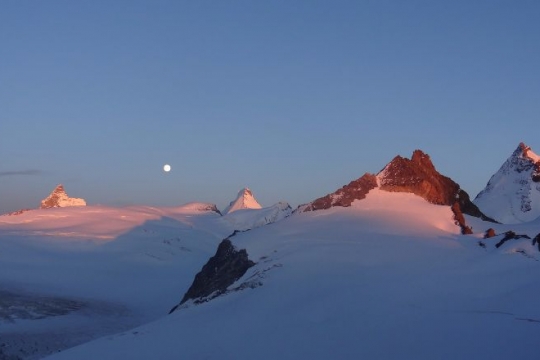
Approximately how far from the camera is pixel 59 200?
160250 millimetres

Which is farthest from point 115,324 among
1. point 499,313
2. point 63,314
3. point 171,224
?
point 171,224

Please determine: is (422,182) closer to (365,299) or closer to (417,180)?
(417,180)

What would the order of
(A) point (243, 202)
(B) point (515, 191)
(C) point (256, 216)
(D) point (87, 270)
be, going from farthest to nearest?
(A) point (243, 202)
(C) point (256, 216)
(B) point (515, 191)
(D) point (87, 270)

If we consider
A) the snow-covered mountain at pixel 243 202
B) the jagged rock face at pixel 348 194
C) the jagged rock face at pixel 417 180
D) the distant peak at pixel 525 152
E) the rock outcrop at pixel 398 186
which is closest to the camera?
the jagged rock face at pixel 348 194

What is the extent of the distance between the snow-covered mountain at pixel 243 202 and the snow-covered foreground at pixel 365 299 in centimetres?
12409

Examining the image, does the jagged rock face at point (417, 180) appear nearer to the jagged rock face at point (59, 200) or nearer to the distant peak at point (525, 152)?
the distant peak at point (525, 152)

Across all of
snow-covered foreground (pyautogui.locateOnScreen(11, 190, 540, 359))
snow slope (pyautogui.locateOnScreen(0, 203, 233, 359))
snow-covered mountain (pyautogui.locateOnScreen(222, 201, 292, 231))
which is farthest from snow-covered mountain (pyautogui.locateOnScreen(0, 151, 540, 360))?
snow-covered mountain (pyautogui.locateOnScreen(222, 201, 292, 231))

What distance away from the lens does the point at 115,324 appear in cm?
3247

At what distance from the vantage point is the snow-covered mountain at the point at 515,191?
75750 millimetres

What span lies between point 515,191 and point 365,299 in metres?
73.8

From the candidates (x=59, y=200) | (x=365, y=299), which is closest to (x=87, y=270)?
(x=365, y=299)

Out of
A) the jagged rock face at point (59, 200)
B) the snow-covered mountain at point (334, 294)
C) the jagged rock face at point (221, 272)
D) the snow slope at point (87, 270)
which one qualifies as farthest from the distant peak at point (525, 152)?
the jagged rock face at point (59, 200)

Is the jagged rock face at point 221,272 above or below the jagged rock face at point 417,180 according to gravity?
below

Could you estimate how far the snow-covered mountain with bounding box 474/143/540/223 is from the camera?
7575 cm
